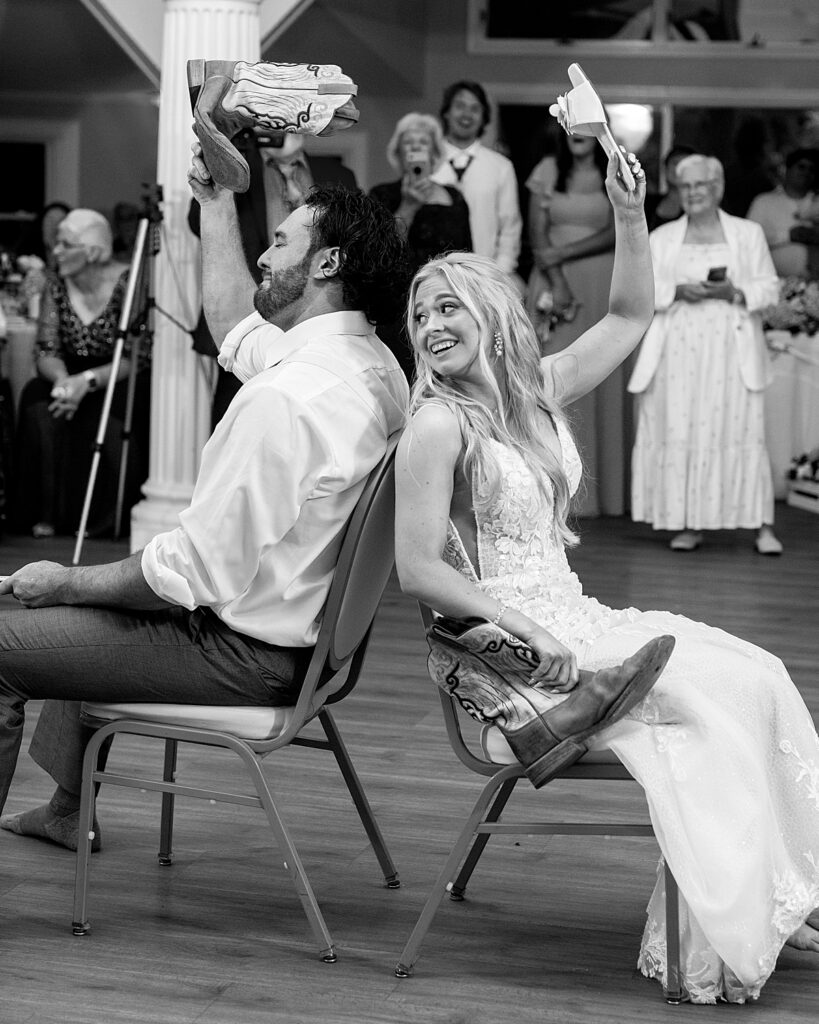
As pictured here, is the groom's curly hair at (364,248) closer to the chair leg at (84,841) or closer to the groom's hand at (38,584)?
the groom's hand at (38,584)

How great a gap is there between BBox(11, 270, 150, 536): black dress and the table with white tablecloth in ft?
11.3

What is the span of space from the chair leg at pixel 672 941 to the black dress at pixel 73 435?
4706mm

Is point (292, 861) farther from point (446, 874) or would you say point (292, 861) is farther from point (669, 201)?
point (669, 201)

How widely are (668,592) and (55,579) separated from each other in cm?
355

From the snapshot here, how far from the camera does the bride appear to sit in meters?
2.17

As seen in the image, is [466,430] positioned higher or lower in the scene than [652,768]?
higher

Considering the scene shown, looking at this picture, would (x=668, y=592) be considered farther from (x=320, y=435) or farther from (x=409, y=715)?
(x=320, y=435)

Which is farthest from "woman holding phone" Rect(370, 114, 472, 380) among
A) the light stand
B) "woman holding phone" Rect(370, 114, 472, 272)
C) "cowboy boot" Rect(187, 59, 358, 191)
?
"cowboy boot" Rect(187, 59, 358, 191)

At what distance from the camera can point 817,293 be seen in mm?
7879

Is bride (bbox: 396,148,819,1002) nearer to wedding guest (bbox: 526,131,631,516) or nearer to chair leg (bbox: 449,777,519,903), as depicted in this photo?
chair leg (bbox: 449,777,519,903)

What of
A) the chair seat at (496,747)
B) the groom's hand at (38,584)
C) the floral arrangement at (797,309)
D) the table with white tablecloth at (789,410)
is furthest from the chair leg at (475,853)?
the table with white tablecloth at (789,410)

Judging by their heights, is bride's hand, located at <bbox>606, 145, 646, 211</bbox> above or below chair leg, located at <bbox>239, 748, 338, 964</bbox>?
above

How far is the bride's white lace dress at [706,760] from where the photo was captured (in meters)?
2.16

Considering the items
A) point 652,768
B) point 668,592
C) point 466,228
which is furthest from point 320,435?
point 466,228
